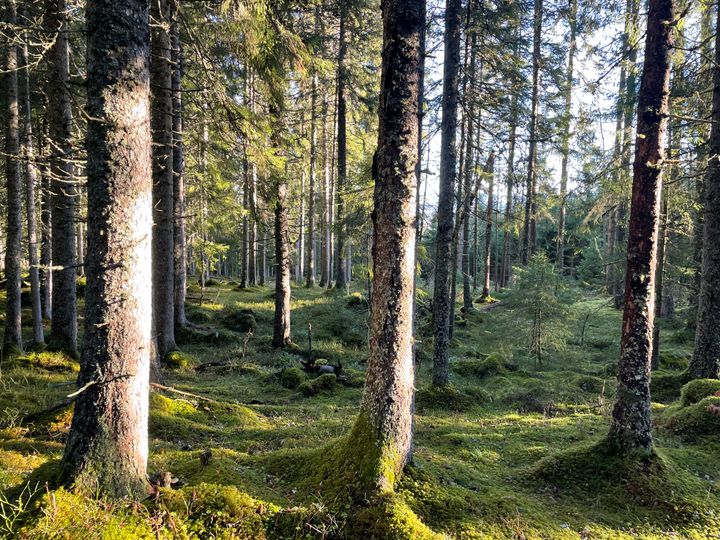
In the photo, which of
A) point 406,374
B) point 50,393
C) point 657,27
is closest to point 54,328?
point 50,393

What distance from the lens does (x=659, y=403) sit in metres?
9.42

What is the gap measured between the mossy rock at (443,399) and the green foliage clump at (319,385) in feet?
7.65

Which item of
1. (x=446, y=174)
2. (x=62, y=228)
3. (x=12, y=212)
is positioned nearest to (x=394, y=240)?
(x=446, y=174)

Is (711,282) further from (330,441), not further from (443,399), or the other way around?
(330,441)

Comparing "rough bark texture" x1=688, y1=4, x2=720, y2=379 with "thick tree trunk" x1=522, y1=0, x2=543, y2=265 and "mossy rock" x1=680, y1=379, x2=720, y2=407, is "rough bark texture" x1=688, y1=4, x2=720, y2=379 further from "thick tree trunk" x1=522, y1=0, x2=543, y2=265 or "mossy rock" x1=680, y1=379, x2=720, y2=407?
"thick tree trunk" x1=522, y1=0, x2=543, y2=265

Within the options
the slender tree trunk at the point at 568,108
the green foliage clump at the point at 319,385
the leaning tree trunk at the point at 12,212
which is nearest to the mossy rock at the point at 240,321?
the green foliage clump at the point at 319,385

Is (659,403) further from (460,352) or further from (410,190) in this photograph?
(410,190)

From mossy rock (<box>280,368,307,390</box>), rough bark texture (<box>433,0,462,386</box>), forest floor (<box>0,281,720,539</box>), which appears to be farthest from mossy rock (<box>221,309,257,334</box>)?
rough bark texture (<box>433,0,462,386</box>)

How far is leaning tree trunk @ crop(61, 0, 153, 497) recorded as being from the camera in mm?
3105

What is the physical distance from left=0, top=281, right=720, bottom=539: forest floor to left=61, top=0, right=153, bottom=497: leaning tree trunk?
29 cm

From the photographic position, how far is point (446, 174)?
9484 mm

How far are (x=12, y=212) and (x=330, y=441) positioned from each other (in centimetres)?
989

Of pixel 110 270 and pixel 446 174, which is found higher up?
pixel 446 174

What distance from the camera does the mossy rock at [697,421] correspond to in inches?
269
